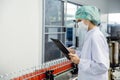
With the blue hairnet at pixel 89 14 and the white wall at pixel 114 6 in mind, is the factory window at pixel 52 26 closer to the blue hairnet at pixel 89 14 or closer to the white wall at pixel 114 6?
the blue hairnet at pixel 89 14

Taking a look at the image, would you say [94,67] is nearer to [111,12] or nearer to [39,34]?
[39,34]

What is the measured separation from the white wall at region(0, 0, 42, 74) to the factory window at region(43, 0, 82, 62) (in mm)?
277

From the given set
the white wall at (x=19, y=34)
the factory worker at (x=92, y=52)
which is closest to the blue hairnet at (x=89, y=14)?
the factory worker at (x=92, y=52)

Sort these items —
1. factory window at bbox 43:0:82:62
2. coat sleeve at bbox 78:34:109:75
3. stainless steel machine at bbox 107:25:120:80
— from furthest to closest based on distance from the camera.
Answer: factory window at bbox 43:0:82:62 < stainless steel machine at bbox 107:25:120:80 < coat sleeve at bbox 78:34:109:75

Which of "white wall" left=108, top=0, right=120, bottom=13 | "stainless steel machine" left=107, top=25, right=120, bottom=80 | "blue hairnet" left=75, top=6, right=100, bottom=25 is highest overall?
"white wall" left=108, top=0, right=120, bottom=13

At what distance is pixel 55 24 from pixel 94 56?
2.39 metres

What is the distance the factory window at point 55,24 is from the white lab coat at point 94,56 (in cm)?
182

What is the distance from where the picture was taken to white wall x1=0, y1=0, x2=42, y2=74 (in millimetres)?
2357

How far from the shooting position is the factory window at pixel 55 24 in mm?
3387

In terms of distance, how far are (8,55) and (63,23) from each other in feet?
6.00

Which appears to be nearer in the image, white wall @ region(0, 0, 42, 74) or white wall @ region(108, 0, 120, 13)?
white wall @ region(0, 0, 42, 74)

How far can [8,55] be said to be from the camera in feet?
8.00

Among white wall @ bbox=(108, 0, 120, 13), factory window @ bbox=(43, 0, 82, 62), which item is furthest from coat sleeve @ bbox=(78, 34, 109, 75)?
white wall @ bbox=(108, 0, 120, 13)

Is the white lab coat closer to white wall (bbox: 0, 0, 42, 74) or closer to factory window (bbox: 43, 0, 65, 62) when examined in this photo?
white wall (bbox: 0, 0, 42, 74)
